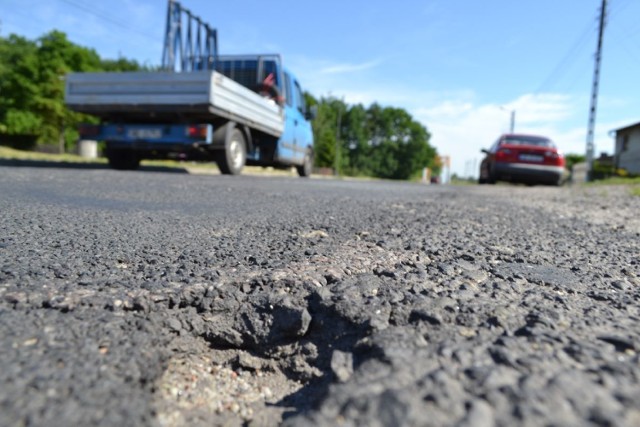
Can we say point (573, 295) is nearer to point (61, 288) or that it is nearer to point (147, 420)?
point (147, 420)

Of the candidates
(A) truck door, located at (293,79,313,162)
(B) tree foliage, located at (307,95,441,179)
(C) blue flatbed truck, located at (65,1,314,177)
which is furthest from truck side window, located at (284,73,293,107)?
(B) tree foliage, located at (307,95,441,179)

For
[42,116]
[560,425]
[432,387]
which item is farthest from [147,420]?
[42,116]

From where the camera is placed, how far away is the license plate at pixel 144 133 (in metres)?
8.16

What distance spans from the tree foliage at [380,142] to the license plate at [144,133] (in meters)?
55.2

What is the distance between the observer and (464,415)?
2.45ft

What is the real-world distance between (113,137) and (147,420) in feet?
27.6

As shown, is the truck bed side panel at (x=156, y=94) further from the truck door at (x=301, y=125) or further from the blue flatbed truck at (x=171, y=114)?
the truck door at (x=301, y=125)

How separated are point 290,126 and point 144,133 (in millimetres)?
→ 4251

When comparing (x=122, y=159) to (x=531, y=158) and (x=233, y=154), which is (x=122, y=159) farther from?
(x=531, y=158)

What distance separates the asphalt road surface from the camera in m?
0.79

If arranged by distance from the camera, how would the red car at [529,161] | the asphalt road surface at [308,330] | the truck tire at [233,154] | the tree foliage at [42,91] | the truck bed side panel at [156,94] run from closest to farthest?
the asphalt road surface at [308,330]
the truck bed side panel at [156,94]
the truck tire at [233,154]
the red car at [529,161]
the tree foliage at [42,91]

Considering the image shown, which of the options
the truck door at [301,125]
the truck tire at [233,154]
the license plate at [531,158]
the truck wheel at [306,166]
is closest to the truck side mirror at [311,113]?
the truck door at [301,125]

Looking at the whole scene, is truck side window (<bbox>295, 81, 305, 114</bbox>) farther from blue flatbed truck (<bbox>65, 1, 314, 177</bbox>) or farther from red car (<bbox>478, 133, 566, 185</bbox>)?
red car (<bbox>478, 133, 566, 185</bbox>)

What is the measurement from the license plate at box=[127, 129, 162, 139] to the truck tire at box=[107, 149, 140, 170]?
100 centimetres
